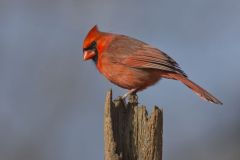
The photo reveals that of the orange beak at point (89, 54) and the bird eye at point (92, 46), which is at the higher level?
the bird eye at point (92, 46)

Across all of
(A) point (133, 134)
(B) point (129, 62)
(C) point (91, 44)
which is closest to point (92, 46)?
(C) point (91, 44)

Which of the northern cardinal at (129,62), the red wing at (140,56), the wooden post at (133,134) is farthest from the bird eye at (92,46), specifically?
the wooden post at (133,134)

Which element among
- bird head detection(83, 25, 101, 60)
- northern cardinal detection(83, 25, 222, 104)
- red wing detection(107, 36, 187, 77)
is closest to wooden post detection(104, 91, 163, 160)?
northern cardinal detection(83, 25, 222, 104)

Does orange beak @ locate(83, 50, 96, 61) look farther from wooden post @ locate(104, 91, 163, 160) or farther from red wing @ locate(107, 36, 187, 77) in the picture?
wooden post @ locate(104, 91, 163, 160)

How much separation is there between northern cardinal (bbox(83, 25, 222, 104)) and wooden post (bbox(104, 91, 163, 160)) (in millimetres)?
1363

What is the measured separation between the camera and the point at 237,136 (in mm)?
7535

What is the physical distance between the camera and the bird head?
20.7ft

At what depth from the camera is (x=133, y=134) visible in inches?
177

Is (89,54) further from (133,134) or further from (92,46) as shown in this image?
(133,134)

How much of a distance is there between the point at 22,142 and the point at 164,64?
235 cm

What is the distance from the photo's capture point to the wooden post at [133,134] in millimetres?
4430

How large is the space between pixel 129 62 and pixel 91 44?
344 mm

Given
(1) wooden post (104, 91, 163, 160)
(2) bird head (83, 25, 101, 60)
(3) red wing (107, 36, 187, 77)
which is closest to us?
(1) wooden post (104, 91, 163, 160)

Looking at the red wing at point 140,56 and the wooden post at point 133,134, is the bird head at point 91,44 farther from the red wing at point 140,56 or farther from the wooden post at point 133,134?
the wooden post at point 133,134
